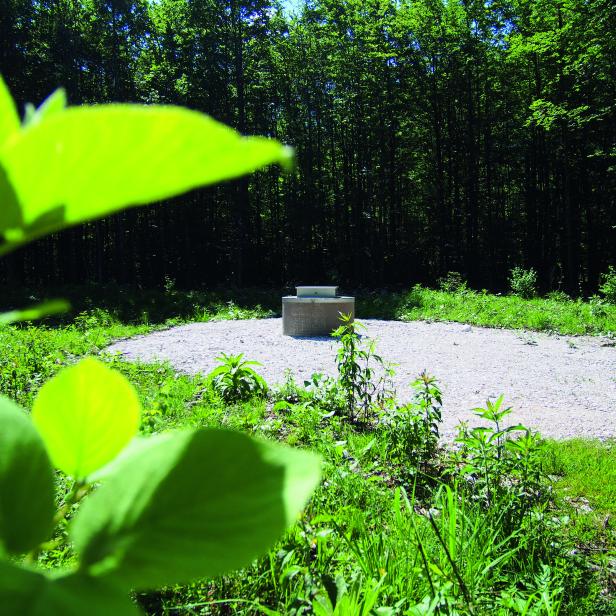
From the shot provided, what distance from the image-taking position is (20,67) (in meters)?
14.3

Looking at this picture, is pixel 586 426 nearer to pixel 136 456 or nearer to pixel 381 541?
pixel 381 541

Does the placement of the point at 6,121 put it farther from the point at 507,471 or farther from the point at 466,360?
A: the point at 466,360

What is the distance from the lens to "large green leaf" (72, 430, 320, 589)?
12 cm

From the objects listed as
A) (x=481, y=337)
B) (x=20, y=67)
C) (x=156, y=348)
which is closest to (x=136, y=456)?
(x=156, y=348)

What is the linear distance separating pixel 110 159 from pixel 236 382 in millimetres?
4062

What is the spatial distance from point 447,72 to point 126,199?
64.0ft

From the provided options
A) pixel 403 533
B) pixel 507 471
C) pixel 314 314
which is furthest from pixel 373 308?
pixel 403 533

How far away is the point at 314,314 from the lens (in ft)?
23.5

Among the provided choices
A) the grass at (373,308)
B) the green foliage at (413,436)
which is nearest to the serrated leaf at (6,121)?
the green foliage at (413,436)

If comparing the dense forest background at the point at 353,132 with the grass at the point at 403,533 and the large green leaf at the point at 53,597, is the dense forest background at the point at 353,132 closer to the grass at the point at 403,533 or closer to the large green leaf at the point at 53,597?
the grass at the point at 403,533

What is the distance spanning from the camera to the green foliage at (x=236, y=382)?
4074 mm

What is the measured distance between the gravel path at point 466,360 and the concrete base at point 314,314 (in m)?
0.31

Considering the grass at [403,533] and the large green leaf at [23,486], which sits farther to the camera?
the grass at [403,533]

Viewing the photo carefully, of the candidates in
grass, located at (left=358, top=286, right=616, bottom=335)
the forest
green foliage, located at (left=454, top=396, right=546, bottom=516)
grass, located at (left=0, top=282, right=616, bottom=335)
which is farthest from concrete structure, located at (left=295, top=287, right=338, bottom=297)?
green foliage, located at (left=454, top=396, right=546, bottom=516)
